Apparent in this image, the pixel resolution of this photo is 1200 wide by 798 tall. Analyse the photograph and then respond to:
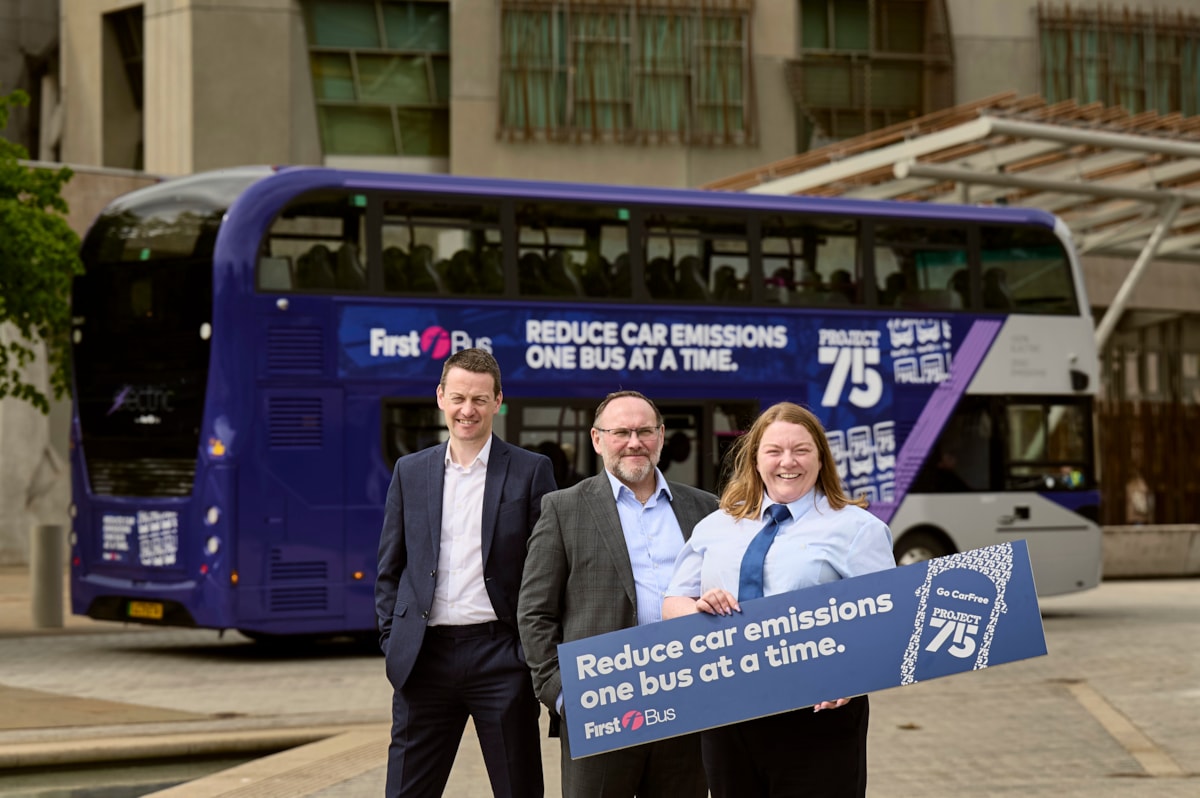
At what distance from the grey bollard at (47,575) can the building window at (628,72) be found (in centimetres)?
1456

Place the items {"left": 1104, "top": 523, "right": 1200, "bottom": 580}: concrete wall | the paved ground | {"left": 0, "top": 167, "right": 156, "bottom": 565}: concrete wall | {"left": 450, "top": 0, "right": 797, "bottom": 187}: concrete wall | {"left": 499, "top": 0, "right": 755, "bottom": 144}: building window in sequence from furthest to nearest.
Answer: {"left": 499, "top": 0, "right": 755, "bottom": 144}: building window < {"left": 450, "top": 0, "right": 797, "bottom": 187}: concrete wall < {"left": 0, "top": 167, "right": 156, "bottom": 565}: concrete wall < {"left": 1104, "top": 523, "right": 1200, "bottom": 580}: concrete wall < the paved ground

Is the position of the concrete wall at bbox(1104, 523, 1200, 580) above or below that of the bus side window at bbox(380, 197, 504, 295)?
below

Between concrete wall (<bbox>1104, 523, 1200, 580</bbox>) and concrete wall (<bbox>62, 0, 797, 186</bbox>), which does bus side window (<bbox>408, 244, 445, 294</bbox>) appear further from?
concrete wall (<bbox>62, 0, 797, 186</bbox>)

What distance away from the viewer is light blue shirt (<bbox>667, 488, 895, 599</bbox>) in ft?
15.3

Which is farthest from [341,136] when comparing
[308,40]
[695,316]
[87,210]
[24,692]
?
[24,692]

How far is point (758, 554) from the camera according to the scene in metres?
4.67

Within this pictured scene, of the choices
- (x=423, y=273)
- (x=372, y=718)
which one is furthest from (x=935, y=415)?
(x=372, y=718)

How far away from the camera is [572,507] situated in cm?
514

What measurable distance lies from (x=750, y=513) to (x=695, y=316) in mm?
10971

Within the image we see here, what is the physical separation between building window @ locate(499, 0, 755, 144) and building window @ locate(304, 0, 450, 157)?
3.85 ft

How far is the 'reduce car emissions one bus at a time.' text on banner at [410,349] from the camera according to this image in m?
14.1

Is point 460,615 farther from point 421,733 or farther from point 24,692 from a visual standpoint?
point 24,692

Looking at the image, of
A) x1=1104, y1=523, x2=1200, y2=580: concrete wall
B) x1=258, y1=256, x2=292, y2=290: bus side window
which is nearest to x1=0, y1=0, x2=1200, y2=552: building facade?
x1=1104, y1=523, x2=1200, y2=580: concrete wall

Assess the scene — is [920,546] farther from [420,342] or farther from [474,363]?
[474,363]
